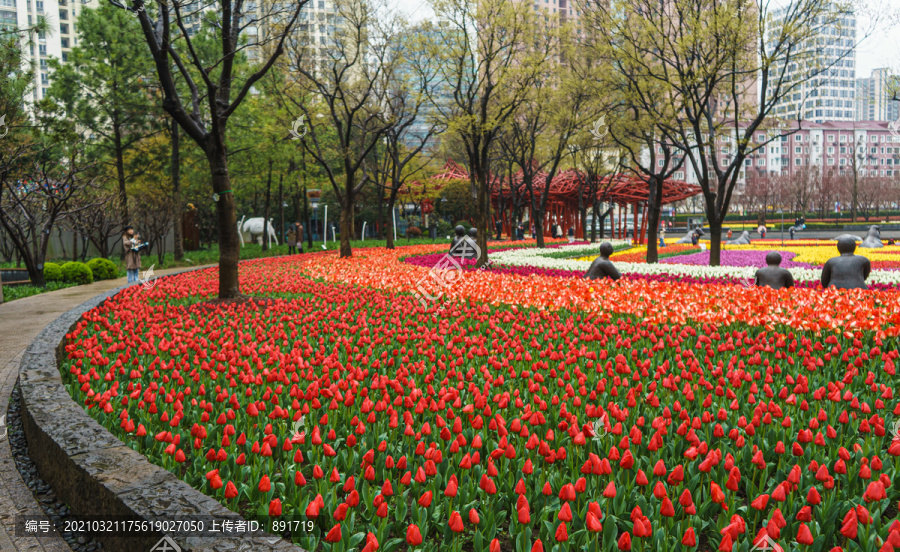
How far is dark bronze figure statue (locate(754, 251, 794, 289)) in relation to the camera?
32.2 ft

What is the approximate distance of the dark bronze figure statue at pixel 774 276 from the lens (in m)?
9.83

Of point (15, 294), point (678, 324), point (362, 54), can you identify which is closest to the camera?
point (678, 324)

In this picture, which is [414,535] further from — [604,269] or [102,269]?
[102,269]

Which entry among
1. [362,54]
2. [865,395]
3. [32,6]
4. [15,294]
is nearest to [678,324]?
[865,395]

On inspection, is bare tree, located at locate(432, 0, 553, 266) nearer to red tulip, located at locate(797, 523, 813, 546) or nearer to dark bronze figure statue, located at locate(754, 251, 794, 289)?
dark bronze figure statue, located at locate(754, 251, 794, 289)

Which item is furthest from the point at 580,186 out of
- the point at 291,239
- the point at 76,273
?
the point at 76,273

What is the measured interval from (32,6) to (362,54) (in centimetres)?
8997

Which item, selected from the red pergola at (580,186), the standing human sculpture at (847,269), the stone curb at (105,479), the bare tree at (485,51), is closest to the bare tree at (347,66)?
the bare tree at (485,51)

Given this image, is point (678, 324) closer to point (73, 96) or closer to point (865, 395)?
point (865, 395)

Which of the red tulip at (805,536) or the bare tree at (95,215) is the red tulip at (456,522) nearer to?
the red tulip at (805,536)

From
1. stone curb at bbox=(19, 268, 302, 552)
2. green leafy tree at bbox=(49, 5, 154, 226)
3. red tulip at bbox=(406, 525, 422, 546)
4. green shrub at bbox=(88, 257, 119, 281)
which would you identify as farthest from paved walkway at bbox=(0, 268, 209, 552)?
green leafy tree at bbox=(49, 5, 154, 226)

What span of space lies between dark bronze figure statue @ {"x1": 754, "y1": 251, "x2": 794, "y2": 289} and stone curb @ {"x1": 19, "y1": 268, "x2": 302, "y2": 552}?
9.45m

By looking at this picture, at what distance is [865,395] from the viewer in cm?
468

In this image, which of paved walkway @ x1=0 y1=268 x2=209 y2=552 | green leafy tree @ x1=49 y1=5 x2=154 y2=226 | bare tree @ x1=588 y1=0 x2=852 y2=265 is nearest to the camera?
paved walkway @ x1=0 y1=268 x2=209 y2=552
